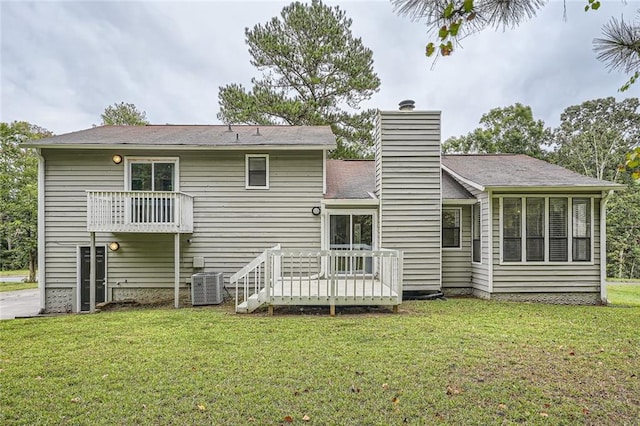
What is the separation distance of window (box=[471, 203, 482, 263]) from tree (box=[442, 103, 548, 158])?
15.1 metres

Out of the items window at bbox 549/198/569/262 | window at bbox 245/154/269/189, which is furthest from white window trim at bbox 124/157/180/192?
window at bbox 549/198/569/262

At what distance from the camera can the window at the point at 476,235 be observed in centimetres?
959

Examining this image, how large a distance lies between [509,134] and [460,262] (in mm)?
16375

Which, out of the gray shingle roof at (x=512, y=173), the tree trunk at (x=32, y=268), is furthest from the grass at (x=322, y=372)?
the tree trunk at (x=32, y=268)

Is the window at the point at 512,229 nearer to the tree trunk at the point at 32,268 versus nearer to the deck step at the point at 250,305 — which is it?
the deck step at the point at 250,305

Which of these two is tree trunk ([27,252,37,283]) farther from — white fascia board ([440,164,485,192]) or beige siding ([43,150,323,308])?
white fascia board ([440,164,485,192])

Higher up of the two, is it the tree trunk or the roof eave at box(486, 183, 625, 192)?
the roof eave at box(486, 183, 625, 192)

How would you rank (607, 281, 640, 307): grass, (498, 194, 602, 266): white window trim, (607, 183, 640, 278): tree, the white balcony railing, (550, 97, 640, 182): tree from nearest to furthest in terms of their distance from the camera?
the white balcony railing
(498, 194, 602, 266): white window trim
(607, 281, 640, 307): grass
(607, 183, 640, 278): tree
(550, 97, 640, 182): tree

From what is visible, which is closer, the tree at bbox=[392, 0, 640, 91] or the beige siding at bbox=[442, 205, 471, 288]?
the tree at bbox=[392, 0, 640, 91]

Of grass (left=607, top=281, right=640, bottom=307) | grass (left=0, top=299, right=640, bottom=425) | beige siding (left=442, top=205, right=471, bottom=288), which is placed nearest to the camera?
grass (left=0, top=299, right=640, bottom=425)

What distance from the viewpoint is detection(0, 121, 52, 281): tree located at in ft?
55.0

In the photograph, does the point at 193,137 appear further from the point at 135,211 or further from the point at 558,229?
the point at 558,229

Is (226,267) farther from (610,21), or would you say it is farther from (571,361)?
(610,21)

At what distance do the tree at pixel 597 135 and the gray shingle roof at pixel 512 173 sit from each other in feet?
60.0
